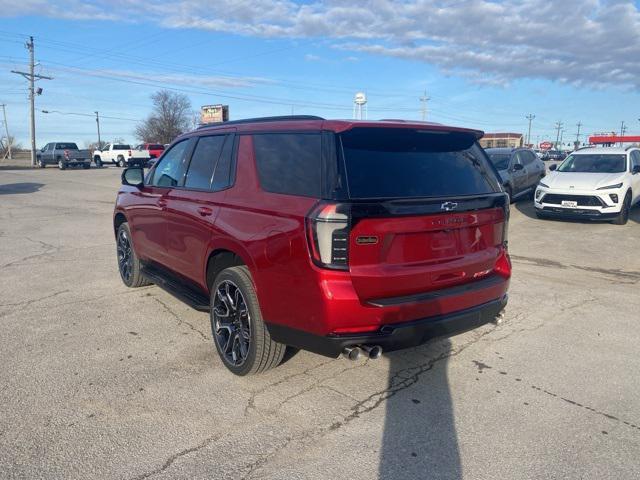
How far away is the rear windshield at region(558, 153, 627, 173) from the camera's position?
1205cm

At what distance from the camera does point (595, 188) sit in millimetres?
11008

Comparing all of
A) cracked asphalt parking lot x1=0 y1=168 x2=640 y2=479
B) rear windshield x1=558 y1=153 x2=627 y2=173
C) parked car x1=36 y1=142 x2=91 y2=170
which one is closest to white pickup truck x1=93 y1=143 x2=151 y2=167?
parked car x1=36 y1=142 x2=91 y2=170

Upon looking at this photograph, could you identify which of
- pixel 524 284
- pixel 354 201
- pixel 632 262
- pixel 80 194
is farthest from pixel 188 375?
pixel 80 194

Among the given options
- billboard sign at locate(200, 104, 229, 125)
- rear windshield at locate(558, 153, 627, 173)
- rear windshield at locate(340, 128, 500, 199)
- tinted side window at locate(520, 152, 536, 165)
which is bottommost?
rear windshield at locate(340, 128, 500, 199)

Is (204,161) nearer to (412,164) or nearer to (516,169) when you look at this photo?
(412,164)

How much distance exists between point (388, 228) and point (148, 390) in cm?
205

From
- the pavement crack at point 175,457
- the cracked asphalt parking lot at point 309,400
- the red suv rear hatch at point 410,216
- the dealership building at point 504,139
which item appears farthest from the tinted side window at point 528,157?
the dealership building at point 504,139

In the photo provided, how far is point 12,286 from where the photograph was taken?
6125 millimetres

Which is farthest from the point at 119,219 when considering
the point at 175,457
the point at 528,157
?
the point at 528,157

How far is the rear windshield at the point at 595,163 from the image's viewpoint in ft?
39.5

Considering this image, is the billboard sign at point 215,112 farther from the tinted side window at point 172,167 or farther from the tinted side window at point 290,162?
the tinted side window at point 290,162

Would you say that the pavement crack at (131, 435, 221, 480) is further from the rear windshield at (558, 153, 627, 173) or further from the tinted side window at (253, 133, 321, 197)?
the rear windshield at (558, 153, 627, 173)

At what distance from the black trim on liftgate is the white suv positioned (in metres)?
9.05

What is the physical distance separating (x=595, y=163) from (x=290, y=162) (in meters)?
11.6
